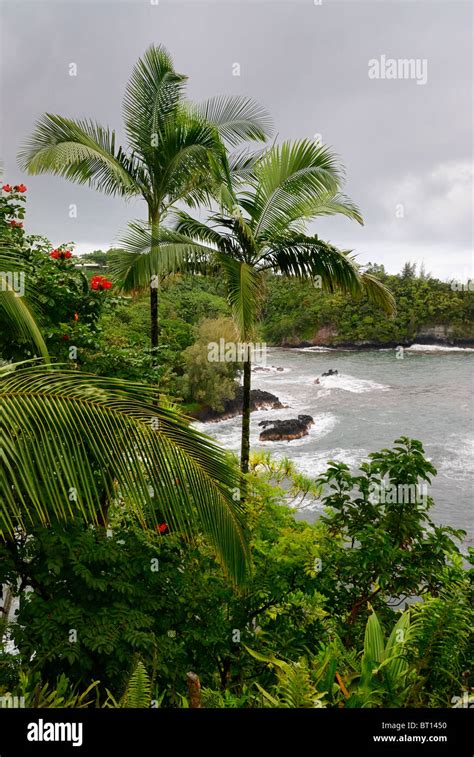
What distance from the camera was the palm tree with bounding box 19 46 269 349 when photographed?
7566 mm

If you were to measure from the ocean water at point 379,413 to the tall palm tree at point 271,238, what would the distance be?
7.78 m

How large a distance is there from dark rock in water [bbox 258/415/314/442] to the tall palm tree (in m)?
13.9

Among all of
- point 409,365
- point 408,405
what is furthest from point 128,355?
point 409,365

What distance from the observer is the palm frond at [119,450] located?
248 centimetres

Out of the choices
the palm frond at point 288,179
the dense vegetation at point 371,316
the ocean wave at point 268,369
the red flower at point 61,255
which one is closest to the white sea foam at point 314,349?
the dense vegetation at point 371,316

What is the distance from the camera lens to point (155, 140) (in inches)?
313

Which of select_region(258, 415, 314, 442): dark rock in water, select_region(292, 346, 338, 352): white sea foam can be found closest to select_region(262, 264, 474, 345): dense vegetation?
select_region(292, 346, 338, 352): white sea foam

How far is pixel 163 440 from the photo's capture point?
2.56m

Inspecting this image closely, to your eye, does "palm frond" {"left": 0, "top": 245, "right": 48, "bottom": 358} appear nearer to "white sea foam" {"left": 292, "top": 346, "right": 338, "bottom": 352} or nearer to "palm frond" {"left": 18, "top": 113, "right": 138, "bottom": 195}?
"palm frond" {"left": 18, "top": 113, "right": 138, "bottom": 195}

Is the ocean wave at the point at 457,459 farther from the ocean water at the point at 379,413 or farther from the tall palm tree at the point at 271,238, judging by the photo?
the tall palm tree at the point at 271,238

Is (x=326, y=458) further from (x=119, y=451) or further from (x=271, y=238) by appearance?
(x=119, y=451)
